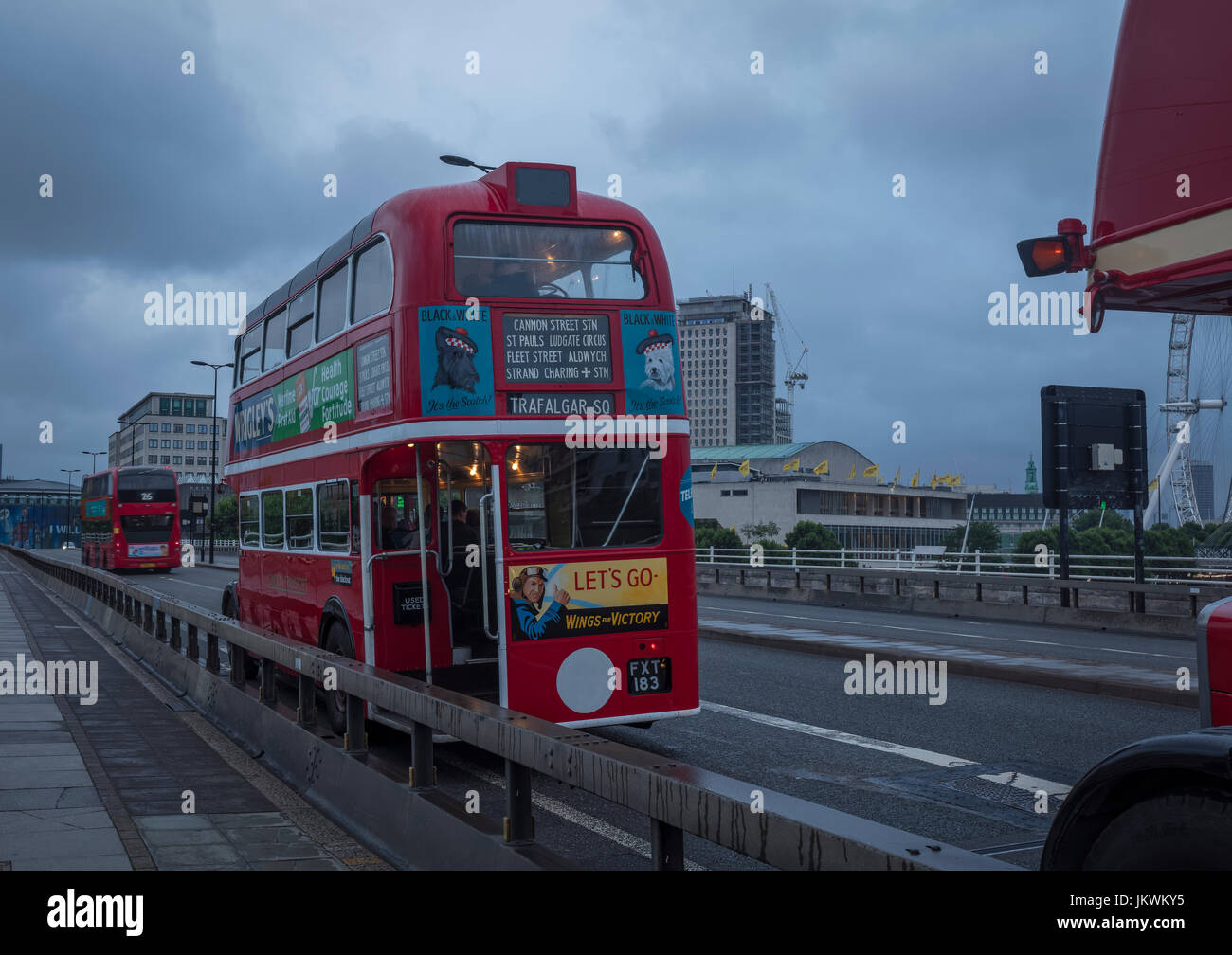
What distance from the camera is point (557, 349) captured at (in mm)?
8609

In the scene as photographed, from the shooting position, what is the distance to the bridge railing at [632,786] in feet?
10.6

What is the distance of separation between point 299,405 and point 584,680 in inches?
174

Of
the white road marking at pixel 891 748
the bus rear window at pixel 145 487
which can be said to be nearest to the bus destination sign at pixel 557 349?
the white road marking at pixel 891 748

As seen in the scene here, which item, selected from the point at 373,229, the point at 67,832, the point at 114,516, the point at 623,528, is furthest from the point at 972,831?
the point at 114,516

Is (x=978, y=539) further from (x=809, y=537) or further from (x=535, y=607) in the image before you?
(x=535, y=607)

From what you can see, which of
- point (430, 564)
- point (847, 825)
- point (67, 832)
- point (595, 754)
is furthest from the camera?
point (430, 564)

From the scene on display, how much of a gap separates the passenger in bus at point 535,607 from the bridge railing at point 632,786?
3.77 feet

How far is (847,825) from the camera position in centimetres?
336

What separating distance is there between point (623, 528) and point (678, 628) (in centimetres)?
87

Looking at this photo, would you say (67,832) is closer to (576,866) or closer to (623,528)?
(576,866)

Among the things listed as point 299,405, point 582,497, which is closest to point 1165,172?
point 582,497

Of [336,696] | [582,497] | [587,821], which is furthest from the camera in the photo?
[336,696]

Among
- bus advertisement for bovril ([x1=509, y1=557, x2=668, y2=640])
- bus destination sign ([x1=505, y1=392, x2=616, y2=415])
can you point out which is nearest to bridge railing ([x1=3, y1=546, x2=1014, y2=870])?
bus advertisement for bovril ([x1=509, y1=557, x2=668, y2=640])

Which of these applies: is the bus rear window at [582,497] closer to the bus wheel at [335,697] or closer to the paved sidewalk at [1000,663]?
the bus wheel at [335,697]
